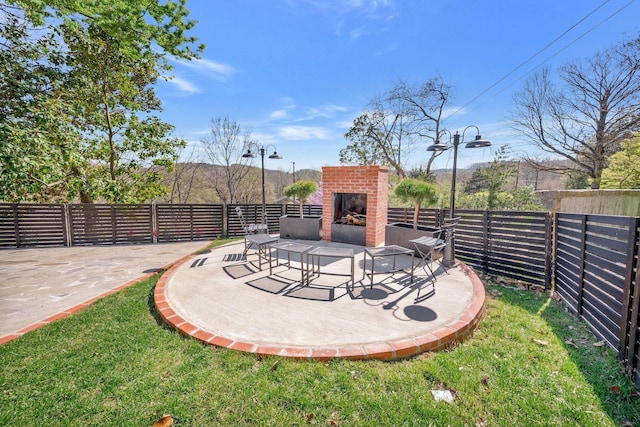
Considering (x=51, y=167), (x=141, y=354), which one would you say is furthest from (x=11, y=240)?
(x=141, y=354)

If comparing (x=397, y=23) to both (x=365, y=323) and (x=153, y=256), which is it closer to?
(x=365, y=323)

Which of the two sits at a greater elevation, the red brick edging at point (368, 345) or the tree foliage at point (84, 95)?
the tree foliage at point (84, 95)

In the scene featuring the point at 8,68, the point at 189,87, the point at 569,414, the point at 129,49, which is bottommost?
the point at 569,414

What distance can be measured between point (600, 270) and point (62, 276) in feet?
27.4

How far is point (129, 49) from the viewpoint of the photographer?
565cm

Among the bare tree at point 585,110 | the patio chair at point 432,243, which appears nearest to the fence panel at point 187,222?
the patio chair at point 432,243

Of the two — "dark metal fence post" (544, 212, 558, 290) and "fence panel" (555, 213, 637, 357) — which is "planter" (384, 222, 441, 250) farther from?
"fence panel" (555, 213, 637, 357)

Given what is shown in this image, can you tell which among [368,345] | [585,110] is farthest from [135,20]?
[585,110]

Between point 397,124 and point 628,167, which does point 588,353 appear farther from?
point 397,124

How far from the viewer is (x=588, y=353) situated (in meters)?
2.55

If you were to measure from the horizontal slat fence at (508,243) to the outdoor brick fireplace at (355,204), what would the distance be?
1842mm

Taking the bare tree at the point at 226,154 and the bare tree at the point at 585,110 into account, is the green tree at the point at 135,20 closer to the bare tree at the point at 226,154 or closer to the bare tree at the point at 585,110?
the bare tree at the point at 226,154

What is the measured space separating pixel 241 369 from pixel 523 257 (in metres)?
5.14

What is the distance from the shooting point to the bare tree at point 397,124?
15750 mm
